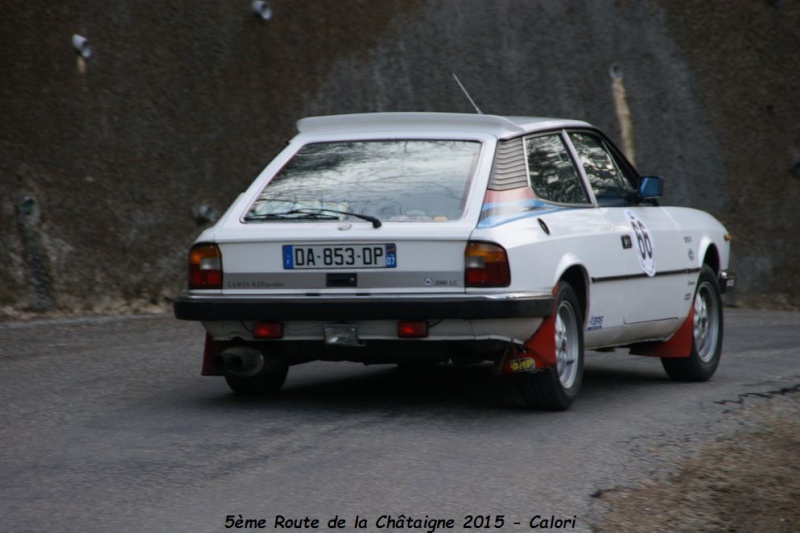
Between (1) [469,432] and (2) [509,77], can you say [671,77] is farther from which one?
(1) [469,432]

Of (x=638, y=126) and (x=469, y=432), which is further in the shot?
(x=638, y=126)

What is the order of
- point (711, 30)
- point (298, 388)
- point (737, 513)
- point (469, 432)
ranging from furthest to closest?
point (711, 30)
point (298, 388)
point (469, 432)
point (737, 513)

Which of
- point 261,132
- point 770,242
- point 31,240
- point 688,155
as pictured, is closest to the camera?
point 31,240

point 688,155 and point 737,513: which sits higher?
point 688,155

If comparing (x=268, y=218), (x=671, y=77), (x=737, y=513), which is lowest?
(x=737, y=513)

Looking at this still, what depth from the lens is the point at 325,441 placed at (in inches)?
247

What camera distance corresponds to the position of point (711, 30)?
24625 millimetres

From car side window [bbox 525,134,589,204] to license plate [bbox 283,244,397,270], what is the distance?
107 cm

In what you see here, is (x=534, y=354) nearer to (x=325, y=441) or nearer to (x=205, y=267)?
(x=325, y=441)

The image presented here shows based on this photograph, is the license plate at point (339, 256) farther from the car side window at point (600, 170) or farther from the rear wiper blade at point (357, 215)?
the car side window at point (600, 170)

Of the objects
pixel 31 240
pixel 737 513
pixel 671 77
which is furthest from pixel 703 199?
pixel 737 513

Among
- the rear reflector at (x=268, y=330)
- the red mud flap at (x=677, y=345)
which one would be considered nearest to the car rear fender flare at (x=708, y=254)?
the red mud flap at (x=677, y=345)

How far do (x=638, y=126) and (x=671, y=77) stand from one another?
1565mm

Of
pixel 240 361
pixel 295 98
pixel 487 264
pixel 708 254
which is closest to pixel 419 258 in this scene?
pixel 487 264
